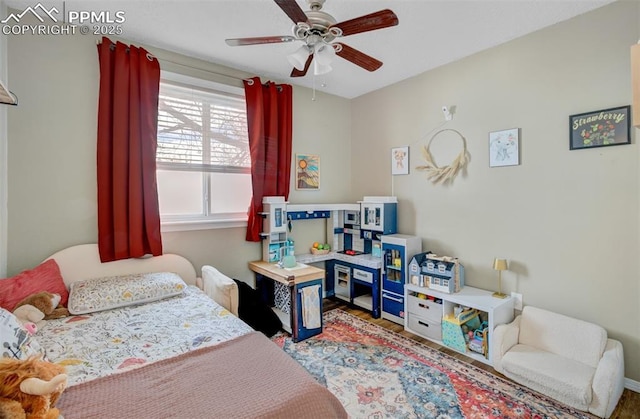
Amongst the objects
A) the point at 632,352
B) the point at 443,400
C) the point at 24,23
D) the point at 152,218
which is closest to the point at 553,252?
the point at 632,352

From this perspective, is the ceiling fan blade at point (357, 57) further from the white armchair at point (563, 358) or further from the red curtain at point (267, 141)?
the white armchair at point (563, 358)

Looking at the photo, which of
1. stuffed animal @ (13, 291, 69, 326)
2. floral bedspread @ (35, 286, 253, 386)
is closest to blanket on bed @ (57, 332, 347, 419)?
floral bedspread @ (35, 286, 253, 386)

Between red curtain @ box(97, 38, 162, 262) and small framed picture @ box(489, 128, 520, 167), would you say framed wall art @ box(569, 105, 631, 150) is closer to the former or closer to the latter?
small framed picture @ box(489, 128, 520, 167)

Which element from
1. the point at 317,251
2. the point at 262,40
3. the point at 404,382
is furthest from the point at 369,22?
the point at 317,251

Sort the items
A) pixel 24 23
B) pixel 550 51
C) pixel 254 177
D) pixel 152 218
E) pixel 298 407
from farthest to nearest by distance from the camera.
Result: pixel 254 177 → pixel 152 218 → pixel 550 51 → pixel 24 23 → pixel 298 407

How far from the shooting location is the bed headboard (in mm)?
2252

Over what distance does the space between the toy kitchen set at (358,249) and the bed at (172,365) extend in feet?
3.80

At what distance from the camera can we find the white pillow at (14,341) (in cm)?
118

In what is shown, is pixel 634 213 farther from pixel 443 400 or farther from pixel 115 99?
pixel 115 99

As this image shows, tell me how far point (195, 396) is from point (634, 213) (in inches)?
113

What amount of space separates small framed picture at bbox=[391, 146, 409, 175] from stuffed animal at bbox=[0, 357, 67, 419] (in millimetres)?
3250

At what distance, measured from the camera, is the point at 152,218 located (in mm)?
2543

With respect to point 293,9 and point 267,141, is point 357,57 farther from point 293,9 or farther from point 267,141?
point 267,141

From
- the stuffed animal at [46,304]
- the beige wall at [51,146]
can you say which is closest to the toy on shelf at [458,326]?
the stuffed animal at [46,304]
